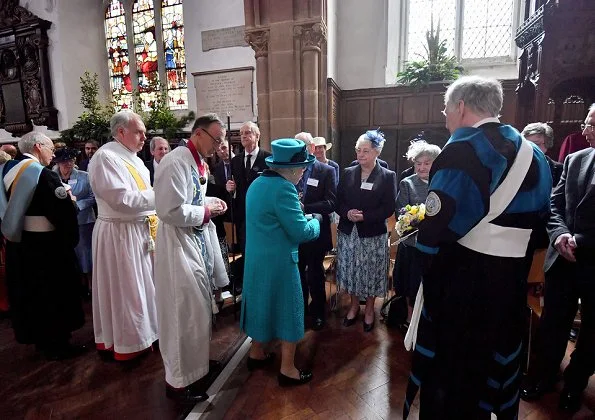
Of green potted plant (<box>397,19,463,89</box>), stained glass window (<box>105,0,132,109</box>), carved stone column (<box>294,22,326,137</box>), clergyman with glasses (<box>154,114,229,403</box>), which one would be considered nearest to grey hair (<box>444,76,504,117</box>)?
clergyman with glasses (<box>154,114,229,403</box>)

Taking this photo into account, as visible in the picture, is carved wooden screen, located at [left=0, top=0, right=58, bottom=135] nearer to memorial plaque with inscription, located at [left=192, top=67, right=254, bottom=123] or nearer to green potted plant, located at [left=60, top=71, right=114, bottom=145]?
green potted plant, located at [left=60, top=71, right=114, bottom=145]

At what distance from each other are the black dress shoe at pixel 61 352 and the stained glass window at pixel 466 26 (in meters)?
7.19

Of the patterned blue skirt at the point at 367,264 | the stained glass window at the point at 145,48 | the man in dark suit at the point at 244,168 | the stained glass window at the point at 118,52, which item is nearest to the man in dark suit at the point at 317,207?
the patterned blue skirt at the point at 367,264

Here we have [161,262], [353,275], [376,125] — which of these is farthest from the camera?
[376,125]

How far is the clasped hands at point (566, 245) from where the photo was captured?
78.1 inches

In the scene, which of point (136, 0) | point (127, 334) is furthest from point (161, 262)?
point (136, 0)

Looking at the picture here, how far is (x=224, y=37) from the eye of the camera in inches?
288

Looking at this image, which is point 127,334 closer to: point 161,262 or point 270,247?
point 161,262

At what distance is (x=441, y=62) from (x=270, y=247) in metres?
6.03

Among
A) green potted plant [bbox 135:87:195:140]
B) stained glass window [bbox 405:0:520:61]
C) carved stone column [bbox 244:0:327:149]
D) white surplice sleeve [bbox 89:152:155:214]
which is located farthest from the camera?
green potted plant [bbox 135:87:195:140]

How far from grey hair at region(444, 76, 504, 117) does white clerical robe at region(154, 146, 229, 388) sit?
1543 mm

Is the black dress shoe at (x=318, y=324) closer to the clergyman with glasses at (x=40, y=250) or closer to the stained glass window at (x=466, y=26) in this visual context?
the clergyman with glasses at (x=40, y=250)

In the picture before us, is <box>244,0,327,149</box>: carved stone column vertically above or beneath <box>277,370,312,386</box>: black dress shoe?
above

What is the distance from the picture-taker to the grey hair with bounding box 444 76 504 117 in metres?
1.42
